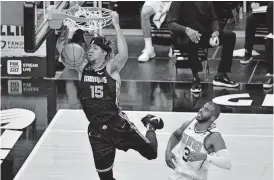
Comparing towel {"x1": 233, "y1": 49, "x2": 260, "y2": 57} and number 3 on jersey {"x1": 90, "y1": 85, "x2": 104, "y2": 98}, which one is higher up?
number 3 on jersey {"x1": 90, "y1": 85, "x2": 104, "y2": 98}

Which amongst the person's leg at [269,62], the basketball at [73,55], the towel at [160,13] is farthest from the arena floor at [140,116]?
the basketball at [73,55]

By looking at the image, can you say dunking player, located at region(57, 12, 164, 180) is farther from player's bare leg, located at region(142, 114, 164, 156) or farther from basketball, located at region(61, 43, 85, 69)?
basketball, located at region(61, 43, 85, 69)

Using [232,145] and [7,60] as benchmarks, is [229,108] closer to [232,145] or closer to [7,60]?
[232,145]

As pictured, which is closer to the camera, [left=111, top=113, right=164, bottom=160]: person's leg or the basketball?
[left=111, top=113, right=164, bottom=160]: person's leg

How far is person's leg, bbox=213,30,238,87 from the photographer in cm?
1195

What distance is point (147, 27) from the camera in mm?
13383

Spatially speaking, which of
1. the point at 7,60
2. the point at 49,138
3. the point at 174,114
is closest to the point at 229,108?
the point at 174,114

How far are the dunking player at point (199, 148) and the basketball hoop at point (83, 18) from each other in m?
1.28

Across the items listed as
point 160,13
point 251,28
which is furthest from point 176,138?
point 251,28

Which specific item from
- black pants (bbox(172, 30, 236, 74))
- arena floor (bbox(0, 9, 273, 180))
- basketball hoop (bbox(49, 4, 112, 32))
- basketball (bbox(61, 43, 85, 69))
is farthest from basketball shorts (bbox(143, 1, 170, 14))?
basketball (bbox(61, 43, 85, 69))

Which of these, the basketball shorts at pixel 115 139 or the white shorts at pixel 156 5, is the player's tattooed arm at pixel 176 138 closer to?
the basketball shorts at pixel 115 139

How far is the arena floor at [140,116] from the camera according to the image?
30.8ft

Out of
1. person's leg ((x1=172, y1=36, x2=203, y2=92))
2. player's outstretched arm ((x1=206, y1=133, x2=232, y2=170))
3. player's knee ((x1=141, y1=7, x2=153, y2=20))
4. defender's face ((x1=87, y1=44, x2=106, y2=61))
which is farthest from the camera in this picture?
player's knee ((x1=141, y1=7, x2=153, y2=20))

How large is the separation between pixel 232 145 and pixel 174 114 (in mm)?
1362
